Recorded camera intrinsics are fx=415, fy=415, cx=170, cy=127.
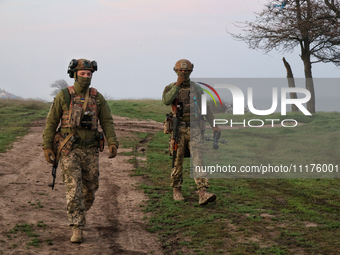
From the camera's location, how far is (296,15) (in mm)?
23984

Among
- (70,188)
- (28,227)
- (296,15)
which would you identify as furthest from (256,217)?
(296,15)

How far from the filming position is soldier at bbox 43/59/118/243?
554 cm

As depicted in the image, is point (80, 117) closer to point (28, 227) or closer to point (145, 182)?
point (28, 227)

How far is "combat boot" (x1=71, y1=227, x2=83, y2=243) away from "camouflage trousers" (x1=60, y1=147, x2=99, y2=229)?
0.06 m

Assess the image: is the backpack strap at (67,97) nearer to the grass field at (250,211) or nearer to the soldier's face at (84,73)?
the soldier's face at (84,73)

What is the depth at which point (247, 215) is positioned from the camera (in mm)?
6844

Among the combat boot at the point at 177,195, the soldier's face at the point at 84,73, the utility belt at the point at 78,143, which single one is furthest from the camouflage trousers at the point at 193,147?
the soldier's face at the point at 84,73

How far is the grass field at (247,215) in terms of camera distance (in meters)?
5.44

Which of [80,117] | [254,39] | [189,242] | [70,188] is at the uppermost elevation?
[254,39]

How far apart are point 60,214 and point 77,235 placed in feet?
5.23

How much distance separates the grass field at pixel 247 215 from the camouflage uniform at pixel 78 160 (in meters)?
1.24

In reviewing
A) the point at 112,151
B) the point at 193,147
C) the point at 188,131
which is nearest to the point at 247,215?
the point at 193,147

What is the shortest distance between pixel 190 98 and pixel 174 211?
200 centimetres

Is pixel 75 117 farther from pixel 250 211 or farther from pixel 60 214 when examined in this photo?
pixel 250 211
